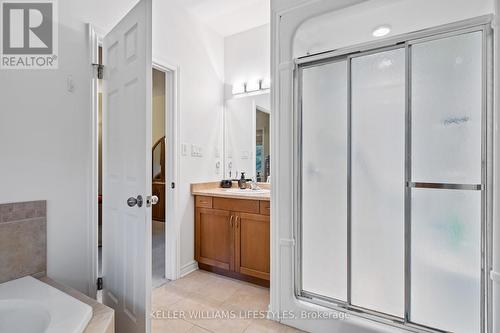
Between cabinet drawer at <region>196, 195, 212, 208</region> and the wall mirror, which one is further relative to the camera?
the wall mirror

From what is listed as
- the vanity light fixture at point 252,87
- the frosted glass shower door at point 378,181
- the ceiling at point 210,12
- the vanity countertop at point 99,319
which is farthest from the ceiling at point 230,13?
the vanity countertop at point 99,319

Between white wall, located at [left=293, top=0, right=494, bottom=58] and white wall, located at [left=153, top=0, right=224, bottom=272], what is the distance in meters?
1.30

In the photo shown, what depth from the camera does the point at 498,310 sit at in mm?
1277

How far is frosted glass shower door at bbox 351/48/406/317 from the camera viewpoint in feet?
5.50

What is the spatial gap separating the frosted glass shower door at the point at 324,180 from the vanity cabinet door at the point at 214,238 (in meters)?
0.92

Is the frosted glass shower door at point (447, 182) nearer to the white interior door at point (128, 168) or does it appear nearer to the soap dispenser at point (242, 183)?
the white interior door at point (128, 168)

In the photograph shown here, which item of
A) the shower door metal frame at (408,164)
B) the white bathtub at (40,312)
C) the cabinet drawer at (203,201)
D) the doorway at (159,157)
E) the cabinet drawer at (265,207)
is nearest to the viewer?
the white bathtub at (40,312)

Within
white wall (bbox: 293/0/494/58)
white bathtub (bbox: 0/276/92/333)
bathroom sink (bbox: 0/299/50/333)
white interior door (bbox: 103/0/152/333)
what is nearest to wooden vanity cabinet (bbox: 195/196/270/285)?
white interior door (bbox: 103/0/152/333)

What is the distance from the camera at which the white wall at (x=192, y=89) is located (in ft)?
8.41

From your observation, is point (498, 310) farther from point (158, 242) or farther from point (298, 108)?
point (158, 242)

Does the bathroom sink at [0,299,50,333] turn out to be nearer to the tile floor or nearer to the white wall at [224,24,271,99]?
the tile floor

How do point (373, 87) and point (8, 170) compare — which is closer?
point (8, 170)

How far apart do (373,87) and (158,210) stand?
440 centimetres

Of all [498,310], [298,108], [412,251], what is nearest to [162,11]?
[298,108]
